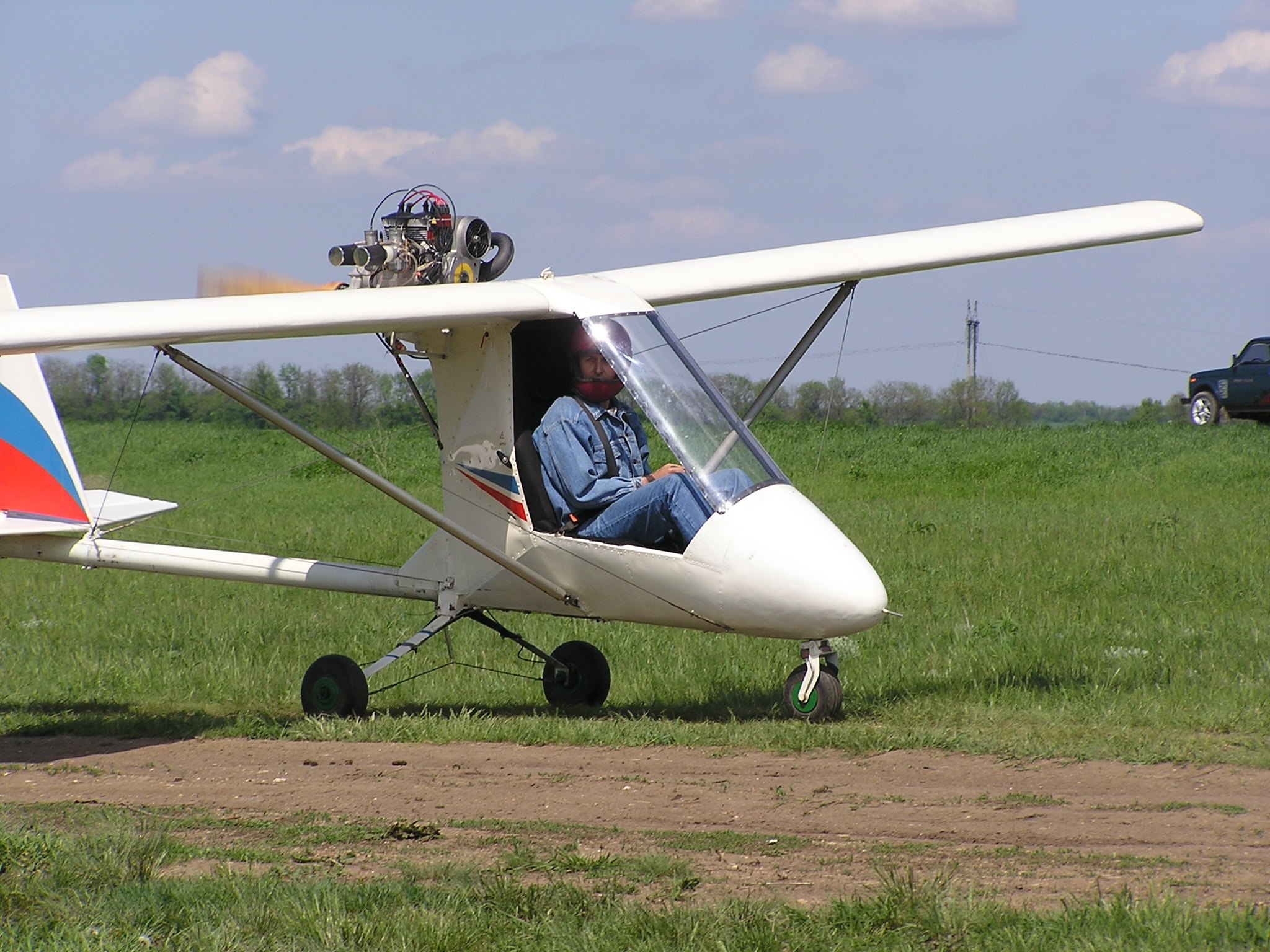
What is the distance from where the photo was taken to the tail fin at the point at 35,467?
418 inches

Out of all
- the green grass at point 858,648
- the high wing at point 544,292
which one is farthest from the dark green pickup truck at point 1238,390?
the high wing at point 544,292

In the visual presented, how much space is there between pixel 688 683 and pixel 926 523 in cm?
892

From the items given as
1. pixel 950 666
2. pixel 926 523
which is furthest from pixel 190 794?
pixel 926 523

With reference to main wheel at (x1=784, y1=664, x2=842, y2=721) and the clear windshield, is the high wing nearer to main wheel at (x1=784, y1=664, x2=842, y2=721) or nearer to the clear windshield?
the clear windshield

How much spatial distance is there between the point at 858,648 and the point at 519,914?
6.74 metres

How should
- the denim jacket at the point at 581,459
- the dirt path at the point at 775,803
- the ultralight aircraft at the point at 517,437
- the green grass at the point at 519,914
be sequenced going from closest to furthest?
the green grass at the point at 519,914, the dirt path at the point at 775,803, the ultralight aircraft at the point at 517,437, the denim jacket at the point at 581,459

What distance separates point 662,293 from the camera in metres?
10.0

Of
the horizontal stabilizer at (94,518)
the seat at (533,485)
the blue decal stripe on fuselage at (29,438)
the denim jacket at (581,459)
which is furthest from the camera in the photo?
the blue decal stripe on fuselage at (29,438)

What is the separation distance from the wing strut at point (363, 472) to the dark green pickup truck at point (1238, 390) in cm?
2903

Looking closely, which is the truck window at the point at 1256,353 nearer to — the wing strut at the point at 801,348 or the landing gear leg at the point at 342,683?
the wing strut at the point at 801,348

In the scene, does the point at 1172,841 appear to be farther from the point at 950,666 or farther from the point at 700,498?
the point at 950,666

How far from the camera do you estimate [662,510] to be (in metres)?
8.34

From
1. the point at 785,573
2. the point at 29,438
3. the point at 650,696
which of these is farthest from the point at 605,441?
the point at 29,438

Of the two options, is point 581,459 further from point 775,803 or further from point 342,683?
point 775,803
